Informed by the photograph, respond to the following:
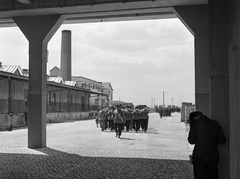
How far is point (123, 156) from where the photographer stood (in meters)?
11.5

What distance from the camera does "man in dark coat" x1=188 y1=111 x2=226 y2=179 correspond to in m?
5.96

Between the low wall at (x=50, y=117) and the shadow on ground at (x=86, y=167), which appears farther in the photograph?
the low wall at (x=50, y=117)

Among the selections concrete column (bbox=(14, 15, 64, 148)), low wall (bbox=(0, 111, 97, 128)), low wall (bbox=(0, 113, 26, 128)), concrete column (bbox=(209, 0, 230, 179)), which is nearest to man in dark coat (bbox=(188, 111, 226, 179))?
concrete column (bbox=(209, 0, 230, 179))

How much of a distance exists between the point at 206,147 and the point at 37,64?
977 cm

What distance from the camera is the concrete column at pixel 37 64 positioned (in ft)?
45.4

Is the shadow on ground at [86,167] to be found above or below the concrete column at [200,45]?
below

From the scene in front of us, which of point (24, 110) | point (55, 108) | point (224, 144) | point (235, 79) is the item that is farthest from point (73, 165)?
point (55, 108)

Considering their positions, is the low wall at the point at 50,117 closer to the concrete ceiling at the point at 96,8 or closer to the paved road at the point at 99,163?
the concrete ceiling at the point at 96,8

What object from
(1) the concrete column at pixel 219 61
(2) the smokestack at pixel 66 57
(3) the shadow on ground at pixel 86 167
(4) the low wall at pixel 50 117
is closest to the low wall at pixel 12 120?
(4) the low wall at pixel 50 117

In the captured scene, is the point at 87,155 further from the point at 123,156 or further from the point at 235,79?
the point at 235,79

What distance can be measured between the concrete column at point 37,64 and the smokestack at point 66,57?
150 ft

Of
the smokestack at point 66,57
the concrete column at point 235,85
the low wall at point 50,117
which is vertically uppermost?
the smokestack at point 66,57

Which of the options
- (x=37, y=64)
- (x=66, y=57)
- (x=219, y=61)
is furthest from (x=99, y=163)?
(x=66, y=57)

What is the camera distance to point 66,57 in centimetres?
5928
